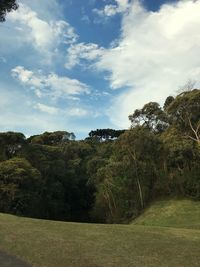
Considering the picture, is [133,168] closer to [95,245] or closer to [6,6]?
[95,245]

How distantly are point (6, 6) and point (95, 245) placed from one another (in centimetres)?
838

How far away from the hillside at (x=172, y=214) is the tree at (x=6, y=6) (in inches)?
996

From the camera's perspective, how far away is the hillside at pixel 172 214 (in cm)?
3566

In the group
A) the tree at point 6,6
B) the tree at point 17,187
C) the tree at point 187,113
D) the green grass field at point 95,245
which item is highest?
the tree at point 187,113

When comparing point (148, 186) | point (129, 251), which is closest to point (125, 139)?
point (148, 186)

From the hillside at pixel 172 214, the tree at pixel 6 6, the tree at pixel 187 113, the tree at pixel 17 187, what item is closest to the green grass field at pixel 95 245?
the tree at pixel 6 6

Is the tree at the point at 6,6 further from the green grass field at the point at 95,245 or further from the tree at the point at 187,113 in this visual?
the tree at the point at 187,113

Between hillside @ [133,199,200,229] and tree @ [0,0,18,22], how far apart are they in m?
25.3

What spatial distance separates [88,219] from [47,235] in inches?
1825

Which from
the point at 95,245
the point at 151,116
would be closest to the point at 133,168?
the point at 151,116

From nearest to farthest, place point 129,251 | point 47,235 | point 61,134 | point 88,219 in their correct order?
point 129,251, point 47,235, point 88,219, point 61,134

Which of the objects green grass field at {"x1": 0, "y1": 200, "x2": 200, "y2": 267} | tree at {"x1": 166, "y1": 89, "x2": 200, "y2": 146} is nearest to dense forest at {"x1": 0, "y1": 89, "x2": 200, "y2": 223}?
tree at {"x1": 166, "y1": 89, "x2": 200, "y2": 146}

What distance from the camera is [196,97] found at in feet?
136

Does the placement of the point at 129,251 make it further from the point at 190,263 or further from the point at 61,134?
Answer: the point at 61,134
